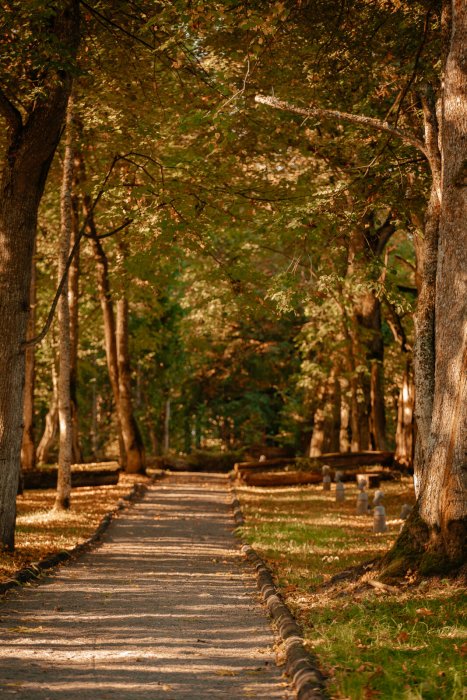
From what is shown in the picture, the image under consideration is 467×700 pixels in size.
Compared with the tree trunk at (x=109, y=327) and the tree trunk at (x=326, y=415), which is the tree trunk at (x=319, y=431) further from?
the tree trunk at (x=109, y=327)

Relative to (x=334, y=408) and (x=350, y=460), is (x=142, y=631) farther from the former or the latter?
(x=334, y=408)

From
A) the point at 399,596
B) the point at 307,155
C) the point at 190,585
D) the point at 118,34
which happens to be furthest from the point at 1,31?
the point at 307,155

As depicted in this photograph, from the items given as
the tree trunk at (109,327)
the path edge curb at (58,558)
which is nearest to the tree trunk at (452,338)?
the path edge curb at (58,558)

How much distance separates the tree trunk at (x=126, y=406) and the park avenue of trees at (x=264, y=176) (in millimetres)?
74

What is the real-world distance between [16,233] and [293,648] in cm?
748

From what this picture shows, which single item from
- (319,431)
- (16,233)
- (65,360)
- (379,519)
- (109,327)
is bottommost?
(379,519)

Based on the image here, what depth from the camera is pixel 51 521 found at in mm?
16672

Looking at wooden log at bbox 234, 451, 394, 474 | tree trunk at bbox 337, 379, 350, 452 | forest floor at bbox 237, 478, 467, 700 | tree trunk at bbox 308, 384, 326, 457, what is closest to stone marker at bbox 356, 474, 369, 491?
wooden log at bbox 234, 451, 394, 474

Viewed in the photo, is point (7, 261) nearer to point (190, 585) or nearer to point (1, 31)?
point (1, 31)

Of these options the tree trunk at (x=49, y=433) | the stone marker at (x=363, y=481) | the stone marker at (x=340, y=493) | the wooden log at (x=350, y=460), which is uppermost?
the tree trunk at (x=49, y=433)

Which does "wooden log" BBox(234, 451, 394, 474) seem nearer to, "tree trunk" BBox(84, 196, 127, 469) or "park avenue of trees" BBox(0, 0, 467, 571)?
"park avenue of trees" BBox(0, 0, 467, 571)

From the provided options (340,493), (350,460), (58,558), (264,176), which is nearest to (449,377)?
(58,558)

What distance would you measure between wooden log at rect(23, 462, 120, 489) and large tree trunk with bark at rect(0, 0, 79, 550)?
12654 mm

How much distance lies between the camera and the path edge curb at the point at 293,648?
5686mm
